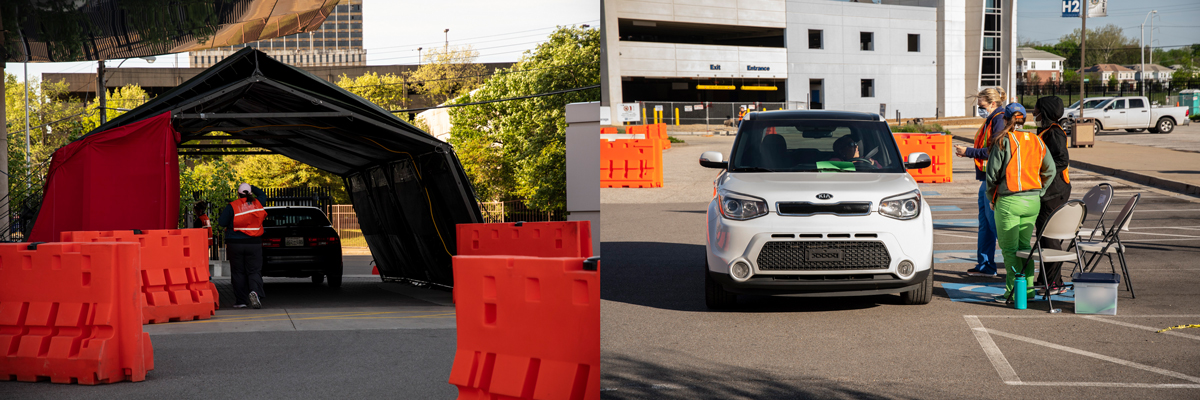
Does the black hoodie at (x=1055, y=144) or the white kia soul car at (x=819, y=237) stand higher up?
the black hoodie at (x=1055, y=144)

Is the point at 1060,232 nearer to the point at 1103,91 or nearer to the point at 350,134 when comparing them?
the point at 350,134

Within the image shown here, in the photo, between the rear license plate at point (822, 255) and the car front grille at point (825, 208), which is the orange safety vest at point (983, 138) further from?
the rear license plate at point (822, 255)

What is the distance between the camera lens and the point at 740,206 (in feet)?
24.3

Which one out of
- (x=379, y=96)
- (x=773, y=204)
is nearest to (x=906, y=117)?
(x=379, y=96)

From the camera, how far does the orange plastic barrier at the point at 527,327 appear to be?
431cm

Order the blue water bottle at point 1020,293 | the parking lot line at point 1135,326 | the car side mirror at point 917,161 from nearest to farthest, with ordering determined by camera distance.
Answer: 1. the parking lot line at point 1135,326
2. the blue water bottle at point 1020,293
3. the car side mirror at point 917,161

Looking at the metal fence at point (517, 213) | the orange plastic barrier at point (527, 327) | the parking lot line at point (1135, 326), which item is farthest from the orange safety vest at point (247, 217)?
the metal fence at point (517, 213)

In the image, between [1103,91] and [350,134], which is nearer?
[350,134]

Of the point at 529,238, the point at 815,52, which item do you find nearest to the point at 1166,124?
the point at 815,52

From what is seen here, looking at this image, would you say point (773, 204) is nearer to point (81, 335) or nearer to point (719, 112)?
point (81, 335)

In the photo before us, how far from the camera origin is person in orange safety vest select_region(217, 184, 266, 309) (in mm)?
11188

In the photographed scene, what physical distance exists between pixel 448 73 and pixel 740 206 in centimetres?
6947

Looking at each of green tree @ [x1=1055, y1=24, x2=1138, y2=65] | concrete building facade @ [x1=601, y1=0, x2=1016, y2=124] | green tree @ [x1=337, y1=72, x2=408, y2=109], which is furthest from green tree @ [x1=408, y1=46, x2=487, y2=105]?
green tree @ [x1=1055, y1=24, x2=1138, y2=65]

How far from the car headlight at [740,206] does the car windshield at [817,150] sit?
752 millimetres
